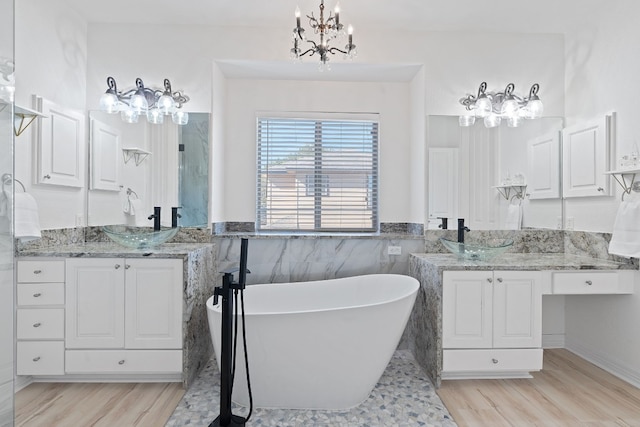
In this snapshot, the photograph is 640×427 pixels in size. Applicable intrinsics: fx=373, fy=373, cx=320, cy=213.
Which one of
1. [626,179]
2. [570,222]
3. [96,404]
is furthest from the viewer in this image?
[570,222]

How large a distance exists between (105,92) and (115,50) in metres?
0.35

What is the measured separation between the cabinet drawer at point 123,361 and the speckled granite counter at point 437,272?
1643 mm

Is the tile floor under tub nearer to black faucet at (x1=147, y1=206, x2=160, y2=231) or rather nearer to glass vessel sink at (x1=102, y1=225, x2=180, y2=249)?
glass vessel sink at (x1=102, y1=225, x2=180, y2=249)

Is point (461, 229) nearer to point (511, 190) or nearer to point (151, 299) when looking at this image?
point (511, 190)

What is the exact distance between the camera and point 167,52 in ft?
9.67

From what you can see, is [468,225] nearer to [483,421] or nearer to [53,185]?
[483,421]

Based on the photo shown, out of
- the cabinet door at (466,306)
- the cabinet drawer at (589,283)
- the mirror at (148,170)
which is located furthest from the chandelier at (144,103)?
the cabinet drawer at (589,283)

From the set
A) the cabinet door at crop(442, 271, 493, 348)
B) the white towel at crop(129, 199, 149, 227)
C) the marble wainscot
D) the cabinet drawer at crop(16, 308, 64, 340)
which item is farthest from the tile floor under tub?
the white towel at crop(129, 199, 149, 227)

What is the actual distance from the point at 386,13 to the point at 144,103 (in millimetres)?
1934

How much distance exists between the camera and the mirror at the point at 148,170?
9.55 feet

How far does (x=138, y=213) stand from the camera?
2.92 metres

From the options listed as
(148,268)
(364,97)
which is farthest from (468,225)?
(148,268)

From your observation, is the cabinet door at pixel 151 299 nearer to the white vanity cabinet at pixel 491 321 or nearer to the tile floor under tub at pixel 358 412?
the tile floor under tub at pixel 358 412

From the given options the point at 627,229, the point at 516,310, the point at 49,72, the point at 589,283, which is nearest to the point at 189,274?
the point at 49,72
